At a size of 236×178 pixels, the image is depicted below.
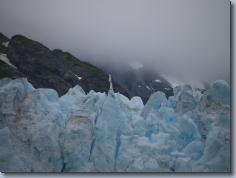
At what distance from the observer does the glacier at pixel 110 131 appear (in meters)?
3.30

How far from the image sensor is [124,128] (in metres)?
3.33

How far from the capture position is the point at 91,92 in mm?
3367

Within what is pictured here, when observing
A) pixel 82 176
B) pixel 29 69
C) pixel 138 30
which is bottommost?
pixel 82 176

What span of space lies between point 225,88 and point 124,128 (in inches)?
29.5

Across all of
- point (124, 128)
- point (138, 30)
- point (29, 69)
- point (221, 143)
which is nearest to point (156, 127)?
point (124, 128)

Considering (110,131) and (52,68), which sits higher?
(52,68)

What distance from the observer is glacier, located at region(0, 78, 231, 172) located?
10.8 ft

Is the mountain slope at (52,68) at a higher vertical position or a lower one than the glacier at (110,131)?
higher

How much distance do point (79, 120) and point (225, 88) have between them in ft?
3.38

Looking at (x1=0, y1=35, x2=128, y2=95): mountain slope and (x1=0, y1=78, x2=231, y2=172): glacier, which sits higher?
(x1=0, y1=35, x2=128, y2=95): mountain slope

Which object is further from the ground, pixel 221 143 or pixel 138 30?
pixel 138 30

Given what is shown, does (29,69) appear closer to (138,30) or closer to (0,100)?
(0,100)

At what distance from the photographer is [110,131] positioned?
3328 millimetres

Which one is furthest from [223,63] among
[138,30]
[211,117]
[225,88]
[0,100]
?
[0,100]
